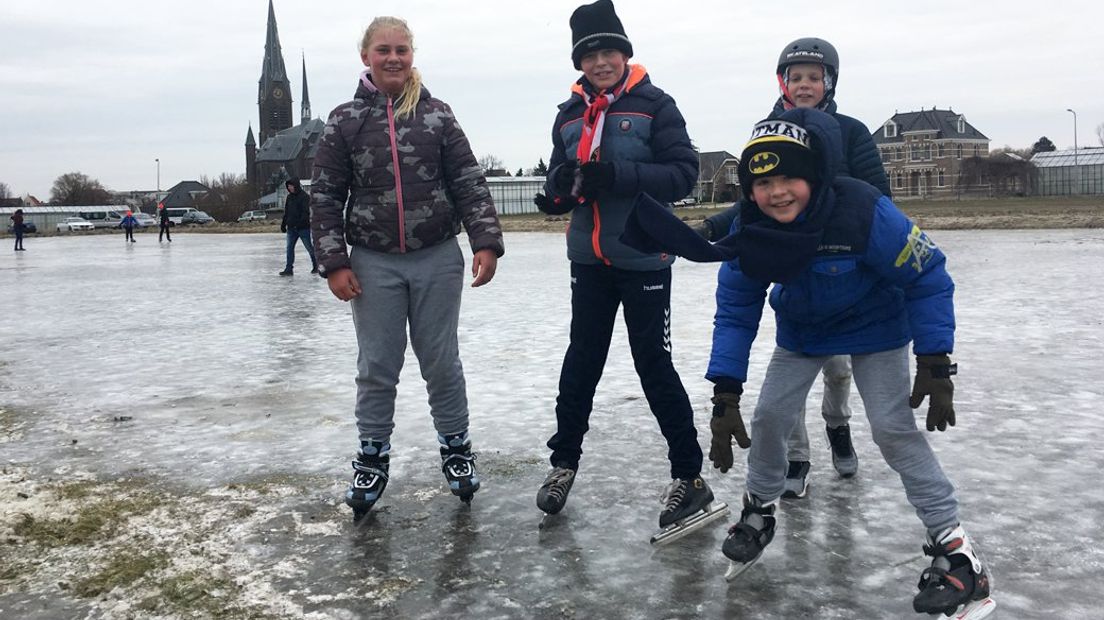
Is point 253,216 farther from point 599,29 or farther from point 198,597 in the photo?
point 198,597

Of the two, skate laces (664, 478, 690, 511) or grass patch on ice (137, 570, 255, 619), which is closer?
grass patch on ice (137, 570, 255, 619)

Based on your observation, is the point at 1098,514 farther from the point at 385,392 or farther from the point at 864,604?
the point at 385,392

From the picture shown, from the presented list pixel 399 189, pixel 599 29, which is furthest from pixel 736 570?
pixel 599 29

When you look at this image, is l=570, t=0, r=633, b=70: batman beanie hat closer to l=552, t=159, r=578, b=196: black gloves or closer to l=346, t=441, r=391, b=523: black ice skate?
l=552, t=159, r=578, b=196: black gloves

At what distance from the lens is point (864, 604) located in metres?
2.90

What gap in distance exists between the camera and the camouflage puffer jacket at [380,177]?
3799 mm

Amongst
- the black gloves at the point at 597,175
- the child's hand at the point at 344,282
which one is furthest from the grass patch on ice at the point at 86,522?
the black gloves at the point at 597,175

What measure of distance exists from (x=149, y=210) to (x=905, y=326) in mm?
158613

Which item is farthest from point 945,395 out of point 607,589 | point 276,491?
point 276,491

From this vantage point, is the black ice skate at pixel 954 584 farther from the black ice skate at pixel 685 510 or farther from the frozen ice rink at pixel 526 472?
the black ice skate at pixel 685 510

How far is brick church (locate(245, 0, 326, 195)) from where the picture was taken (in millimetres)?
130500

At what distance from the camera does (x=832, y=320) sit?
304cm

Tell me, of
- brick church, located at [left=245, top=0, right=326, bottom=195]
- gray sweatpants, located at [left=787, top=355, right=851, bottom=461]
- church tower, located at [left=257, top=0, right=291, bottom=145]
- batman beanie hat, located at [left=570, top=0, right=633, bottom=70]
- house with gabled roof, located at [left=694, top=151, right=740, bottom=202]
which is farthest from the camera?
church tower, located at [left=257, top=0, right=291, bottom=145]

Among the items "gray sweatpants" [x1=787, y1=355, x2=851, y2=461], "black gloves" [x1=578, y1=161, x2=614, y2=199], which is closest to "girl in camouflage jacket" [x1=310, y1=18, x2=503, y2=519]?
"black gloves" [x1=578, y1=161, x2=614, y2=199]
